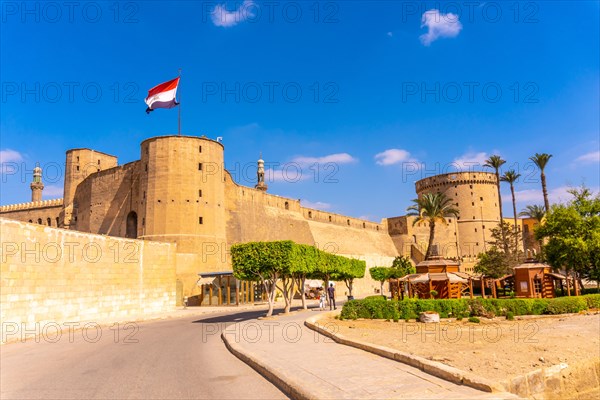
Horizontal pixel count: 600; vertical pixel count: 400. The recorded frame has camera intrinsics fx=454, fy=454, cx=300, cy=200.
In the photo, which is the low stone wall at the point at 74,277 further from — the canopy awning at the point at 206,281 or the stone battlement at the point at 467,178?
the stone battlement at the point at 467,178

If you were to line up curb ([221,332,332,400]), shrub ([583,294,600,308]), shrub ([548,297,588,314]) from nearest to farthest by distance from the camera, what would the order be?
curb ([221,332,332,400]) → shrub ([548,297,588,314]) → shrub ([583,294,600,308])

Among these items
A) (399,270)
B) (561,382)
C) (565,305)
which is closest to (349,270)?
(399,270)

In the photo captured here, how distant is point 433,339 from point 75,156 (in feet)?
171

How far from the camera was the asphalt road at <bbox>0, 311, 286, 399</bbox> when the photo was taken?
7.61m

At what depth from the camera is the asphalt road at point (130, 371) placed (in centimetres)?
761

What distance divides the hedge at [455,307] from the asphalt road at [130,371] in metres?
8.56

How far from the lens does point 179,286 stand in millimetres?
37844

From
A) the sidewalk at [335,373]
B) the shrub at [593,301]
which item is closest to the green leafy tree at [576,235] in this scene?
the shrub at [593,301]

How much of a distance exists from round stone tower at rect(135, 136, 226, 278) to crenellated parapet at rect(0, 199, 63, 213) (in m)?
20.3

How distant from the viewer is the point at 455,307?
71.1 ft

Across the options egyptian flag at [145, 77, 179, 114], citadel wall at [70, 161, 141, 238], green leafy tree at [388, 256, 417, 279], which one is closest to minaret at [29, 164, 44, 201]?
citadel wall at [70, 161, 141, 238]

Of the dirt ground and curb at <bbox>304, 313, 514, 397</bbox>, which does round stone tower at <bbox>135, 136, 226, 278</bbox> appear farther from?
curb at <bbox>304, 313, 514, 397</bbox>

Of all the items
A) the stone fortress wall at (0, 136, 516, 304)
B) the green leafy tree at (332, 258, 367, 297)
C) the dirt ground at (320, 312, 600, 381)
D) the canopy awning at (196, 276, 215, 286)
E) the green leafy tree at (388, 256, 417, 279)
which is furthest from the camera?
the green leafy tree at (388, 256, 417, 279)

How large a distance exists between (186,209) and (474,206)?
5393 cm
